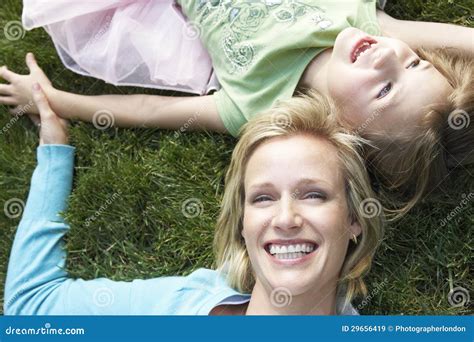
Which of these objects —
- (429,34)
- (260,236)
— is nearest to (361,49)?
(429,34)

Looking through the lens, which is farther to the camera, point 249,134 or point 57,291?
point 57,291

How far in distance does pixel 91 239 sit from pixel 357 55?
1084mm

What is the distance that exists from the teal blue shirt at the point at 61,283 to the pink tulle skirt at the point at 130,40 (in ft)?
1.14

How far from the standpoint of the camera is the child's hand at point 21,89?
244 cm

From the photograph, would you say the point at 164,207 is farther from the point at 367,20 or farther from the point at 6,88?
the point at 367,20

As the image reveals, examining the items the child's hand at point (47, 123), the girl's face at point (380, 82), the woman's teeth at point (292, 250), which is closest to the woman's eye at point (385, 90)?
the girl's face at point (380, 82)

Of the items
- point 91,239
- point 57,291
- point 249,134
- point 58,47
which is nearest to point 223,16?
point 249,134

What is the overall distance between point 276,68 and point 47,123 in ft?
Result: 2.68

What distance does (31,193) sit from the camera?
7.83 feet

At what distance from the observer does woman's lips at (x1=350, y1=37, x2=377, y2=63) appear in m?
2.09

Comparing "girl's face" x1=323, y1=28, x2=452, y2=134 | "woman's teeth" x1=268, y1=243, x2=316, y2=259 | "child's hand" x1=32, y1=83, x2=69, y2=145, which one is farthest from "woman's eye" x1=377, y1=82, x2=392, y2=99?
"child's hand" x1=32, y1=83, x2=69, y2=145

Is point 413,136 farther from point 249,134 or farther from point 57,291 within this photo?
point 57,291

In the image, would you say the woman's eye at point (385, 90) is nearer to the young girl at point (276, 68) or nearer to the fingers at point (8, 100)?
the young girl at point (276, 68)

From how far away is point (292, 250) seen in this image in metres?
2.00
